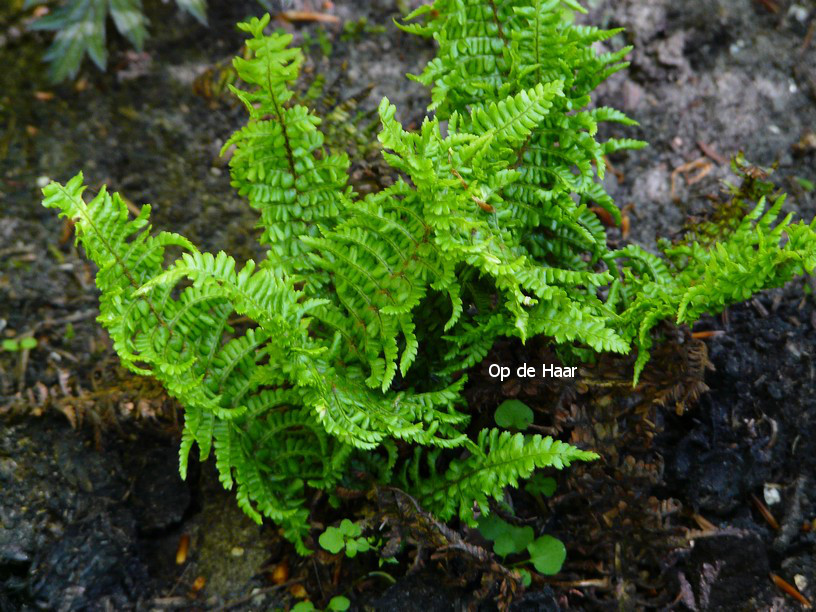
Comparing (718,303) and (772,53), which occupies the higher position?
(772,53)

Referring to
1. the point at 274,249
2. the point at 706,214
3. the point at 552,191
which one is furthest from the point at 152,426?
the point at 706,214

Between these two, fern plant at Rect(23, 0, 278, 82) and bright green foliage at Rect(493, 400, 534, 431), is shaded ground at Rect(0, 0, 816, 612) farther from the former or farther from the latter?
fern plant at Rect(23, 0, 278, 82)

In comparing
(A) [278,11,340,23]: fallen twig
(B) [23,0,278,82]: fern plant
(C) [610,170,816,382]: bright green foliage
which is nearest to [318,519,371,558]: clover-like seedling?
(C) [610,170,816,382]: bright green foliage

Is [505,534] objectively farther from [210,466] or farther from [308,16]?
[308,16]

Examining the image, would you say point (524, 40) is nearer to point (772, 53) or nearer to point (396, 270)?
point (396, 270)

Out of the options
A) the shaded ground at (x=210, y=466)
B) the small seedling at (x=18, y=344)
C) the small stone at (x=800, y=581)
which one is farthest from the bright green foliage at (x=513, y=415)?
the small seedling at (x=18, y=344)

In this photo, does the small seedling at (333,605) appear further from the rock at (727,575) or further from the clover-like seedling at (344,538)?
the rock at (727,575)
